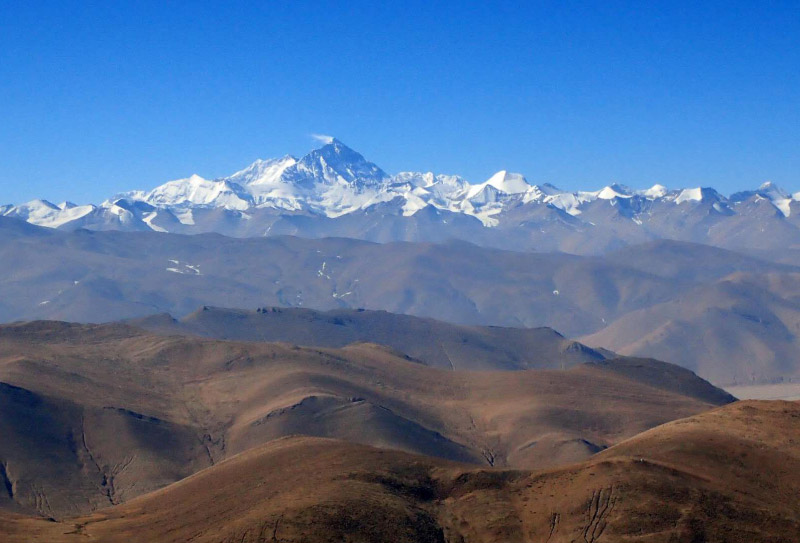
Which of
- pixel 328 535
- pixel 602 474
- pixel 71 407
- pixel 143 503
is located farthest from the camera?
pixel 71 407

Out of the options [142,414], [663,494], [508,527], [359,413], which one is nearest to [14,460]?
[142,414]

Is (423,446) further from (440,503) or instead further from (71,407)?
(440,503)

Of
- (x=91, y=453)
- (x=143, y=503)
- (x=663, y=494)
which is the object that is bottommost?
(x=91, y=453)

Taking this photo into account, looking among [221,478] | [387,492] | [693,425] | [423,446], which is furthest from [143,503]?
[423,446]

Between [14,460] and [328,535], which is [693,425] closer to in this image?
[328,535]

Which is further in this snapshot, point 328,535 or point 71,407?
point 71,407

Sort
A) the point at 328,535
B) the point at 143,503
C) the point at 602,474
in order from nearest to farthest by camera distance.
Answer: the point at 328,535 < the point at 602,474 < the point at 143,503

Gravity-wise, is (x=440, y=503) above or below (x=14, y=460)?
above
